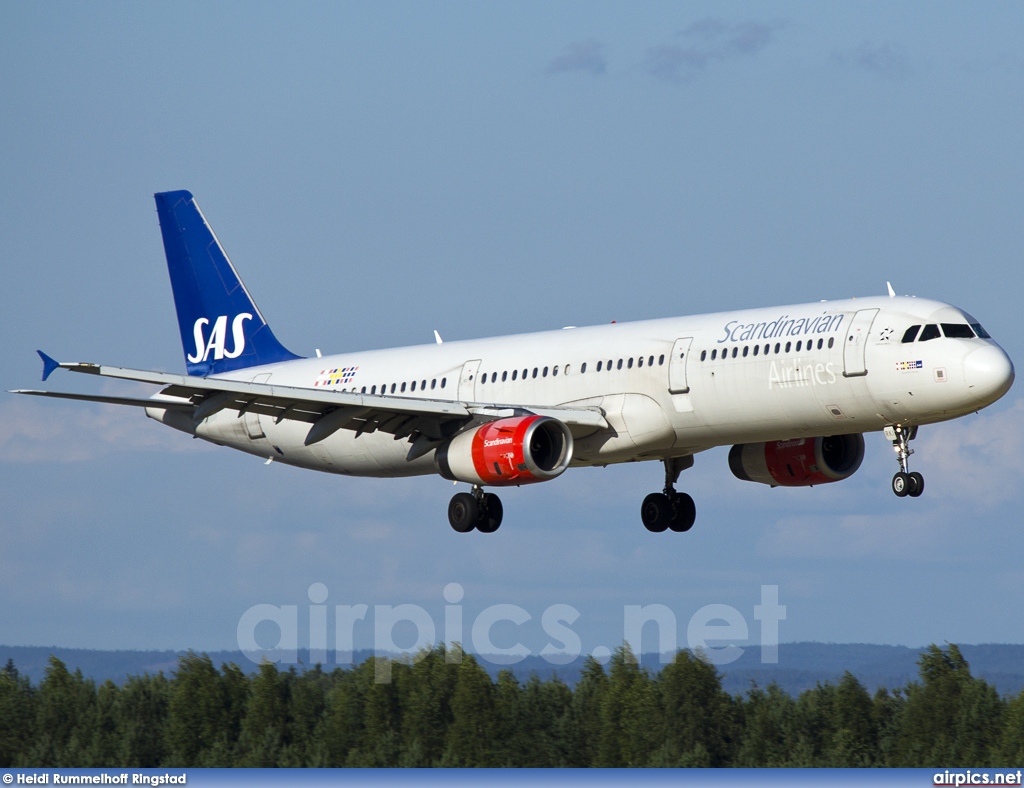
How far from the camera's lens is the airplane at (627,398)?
40.8 meters

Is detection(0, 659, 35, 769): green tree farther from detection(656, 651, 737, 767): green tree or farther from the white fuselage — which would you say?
the white fuselage

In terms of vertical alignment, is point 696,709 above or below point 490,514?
below

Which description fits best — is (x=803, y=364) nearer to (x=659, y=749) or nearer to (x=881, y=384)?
(x=881, y=384)

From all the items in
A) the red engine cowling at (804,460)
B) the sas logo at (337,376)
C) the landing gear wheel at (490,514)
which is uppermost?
the sas logo at (337,376)

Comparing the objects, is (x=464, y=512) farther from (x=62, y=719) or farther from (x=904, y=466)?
(x=62, y=719)

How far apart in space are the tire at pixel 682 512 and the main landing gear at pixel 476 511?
522 centimetres

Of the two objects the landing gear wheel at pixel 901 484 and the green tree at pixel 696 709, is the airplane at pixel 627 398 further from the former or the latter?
the green tree at pixel 696 709

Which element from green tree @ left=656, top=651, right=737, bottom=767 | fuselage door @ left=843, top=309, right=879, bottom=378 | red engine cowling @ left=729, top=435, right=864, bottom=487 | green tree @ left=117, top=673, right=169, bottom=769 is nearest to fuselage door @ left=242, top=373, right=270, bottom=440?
red engine cowling @ left=729, top=435, right=864, bottom=487

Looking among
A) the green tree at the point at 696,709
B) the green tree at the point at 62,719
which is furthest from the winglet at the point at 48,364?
the green tree at the point at 696,709

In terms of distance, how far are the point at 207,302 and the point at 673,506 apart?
58.3 feet

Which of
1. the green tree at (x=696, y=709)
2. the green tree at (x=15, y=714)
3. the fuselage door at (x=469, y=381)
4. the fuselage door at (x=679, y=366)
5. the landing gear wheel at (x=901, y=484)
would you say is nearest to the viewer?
the landing gear wheel at (x=901, y=484)

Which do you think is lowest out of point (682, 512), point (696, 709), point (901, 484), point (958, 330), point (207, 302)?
point (696, 709)

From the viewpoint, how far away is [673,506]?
5034 centimetres

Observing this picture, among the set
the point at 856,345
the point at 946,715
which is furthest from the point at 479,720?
the point at 856,345
